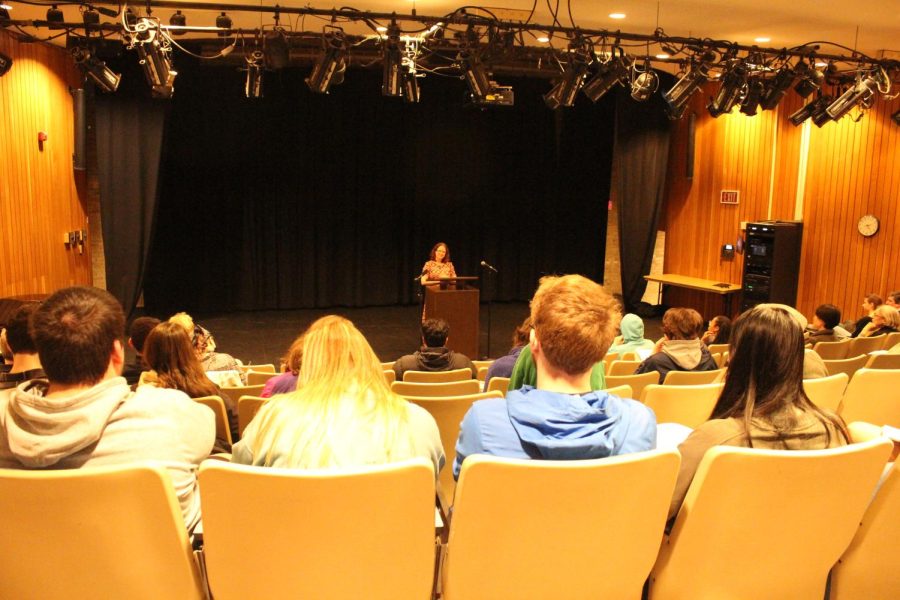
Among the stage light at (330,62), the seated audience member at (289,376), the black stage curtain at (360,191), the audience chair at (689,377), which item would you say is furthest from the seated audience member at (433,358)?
the black stage curtain at (360,191)

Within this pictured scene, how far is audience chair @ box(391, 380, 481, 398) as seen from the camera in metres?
3.85

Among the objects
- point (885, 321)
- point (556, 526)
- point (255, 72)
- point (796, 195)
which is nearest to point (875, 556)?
point (556, 526)

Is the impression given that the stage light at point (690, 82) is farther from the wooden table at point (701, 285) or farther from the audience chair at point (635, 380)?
the audience chair at point (635, 380)

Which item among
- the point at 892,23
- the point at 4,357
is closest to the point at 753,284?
the point at 892,23

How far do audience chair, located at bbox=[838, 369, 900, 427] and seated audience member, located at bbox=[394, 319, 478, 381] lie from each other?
2.19m

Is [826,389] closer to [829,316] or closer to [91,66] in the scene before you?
[829,316]

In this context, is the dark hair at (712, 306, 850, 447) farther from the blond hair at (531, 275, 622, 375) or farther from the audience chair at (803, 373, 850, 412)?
the audience chair at (803, 373, 850, 412)

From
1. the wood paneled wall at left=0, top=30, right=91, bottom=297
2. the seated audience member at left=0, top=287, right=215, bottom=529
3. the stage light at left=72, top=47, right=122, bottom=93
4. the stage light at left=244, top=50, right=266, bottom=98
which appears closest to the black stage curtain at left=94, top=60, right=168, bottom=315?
the wood paneled wall at left=0, top=30, right=91, bottom=297

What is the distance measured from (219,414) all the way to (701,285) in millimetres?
8619

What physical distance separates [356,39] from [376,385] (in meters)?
5.53

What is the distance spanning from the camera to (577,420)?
1910 millimetres

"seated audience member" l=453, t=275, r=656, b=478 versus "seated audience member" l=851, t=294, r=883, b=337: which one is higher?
"seated audience member" l=453, t=275, r=656, b=478

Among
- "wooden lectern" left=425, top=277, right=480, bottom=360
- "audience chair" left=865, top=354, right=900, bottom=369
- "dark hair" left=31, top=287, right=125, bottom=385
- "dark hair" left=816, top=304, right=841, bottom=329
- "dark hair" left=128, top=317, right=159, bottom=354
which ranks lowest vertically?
"wooden lectern" left=425, top=277, right=480, bottom=360

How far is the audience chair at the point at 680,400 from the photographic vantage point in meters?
3.45
